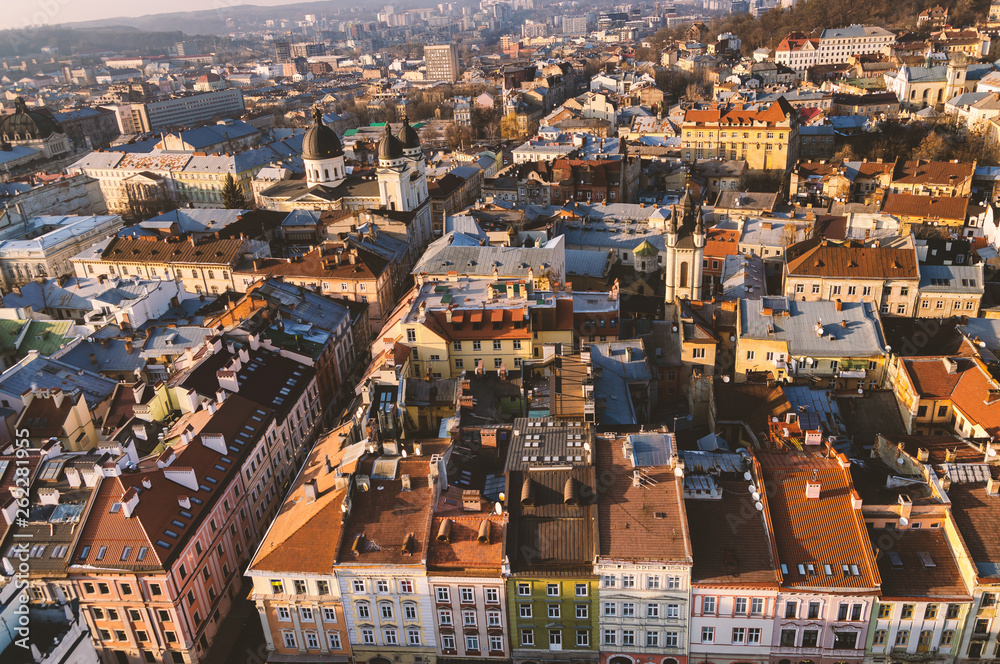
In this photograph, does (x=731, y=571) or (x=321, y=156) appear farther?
(x=321, y=156)

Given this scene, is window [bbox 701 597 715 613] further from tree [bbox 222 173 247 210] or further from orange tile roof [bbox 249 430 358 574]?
tree [bbox 222 173 247 210]

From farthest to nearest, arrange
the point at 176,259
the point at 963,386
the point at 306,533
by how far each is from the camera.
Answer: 1. the point at 176,259
2. the point at 963,386
3. the point at 306,533

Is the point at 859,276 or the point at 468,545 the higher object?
the point at 468,545

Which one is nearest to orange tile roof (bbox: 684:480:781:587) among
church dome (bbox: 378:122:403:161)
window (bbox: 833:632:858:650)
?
window (bbox: 833:632:858:650)

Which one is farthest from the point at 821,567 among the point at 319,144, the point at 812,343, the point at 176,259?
the point at 319,144

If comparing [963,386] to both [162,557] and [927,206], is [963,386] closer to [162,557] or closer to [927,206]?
[927,206]

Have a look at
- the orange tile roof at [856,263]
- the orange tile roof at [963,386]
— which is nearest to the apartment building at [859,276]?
the orange tile roof at [856,263]

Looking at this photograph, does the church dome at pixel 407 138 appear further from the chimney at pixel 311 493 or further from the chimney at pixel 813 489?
the chimney at pixel 813 489
